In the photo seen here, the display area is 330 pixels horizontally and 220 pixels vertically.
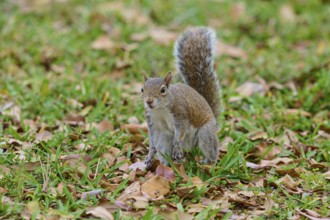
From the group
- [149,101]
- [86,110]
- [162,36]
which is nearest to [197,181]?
[149,101]

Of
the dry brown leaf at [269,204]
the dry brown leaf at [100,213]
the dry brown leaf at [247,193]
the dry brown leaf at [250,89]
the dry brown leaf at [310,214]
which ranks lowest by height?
the dry brown leaf at [310,214]

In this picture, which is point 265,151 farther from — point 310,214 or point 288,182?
point 310,214

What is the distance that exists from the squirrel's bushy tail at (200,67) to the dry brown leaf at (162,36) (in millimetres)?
2228

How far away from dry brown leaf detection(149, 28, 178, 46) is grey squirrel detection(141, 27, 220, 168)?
2336 millimetres

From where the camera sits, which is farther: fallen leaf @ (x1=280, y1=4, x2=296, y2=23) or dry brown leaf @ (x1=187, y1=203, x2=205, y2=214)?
fallen leaf @ (x1=280, y1=4, x2=296, y2=23)

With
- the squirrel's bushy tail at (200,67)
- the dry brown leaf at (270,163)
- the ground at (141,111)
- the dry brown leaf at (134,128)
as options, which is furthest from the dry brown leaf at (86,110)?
the dry brown leaf at (270,163)

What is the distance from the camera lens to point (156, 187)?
4.31 metres

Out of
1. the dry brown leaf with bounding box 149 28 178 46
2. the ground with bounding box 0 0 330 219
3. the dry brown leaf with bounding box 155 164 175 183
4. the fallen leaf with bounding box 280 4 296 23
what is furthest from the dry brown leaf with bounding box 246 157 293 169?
the fallen leaf with bounding box 280 4 296 23

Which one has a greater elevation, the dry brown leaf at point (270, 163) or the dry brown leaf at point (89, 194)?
the dry brown leaf at point (89, 194)

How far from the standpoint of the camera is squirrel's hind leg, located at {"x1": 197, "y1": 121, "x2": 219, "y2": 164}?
4688mm

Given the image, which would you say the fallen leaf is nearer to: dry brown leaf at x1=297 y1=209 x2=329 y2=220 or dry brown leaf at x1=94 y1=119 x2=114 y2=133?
dry brown leaf at x1=94 y1=119 x2=114 y2=133

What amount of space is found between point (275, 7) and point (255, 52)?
1466mm

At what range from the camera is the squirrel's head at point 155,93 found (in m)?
4.37

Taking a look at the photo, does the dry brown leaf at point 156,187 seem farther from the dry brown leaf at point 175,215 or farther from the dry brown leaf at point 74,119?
the dry brown leaf at point 74,119
